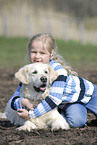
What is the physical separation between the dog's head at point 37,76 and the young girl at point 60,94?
0.16m

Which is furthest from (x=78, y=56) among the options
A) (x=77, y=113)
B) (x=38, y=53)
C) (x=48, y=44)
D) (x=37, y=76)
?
(x=37, y=76)

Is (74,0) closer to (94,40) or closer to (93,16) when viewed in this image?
(93,16)

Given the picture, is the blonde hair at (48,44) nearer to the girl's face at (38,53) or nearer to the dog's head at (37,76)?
the girl's face at (38,53)

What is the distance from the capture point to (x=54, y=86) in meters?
4.29

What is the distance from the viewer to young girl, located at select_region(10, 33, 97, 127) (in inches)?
166

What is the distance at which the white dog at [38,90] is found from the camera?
13.5 ft

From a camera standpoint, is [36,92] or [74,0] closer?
[36,92]

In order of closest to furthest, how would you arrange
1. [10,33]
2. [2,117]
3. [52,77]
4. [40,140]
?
[40,140], [52,77], [2,117], [10,33]

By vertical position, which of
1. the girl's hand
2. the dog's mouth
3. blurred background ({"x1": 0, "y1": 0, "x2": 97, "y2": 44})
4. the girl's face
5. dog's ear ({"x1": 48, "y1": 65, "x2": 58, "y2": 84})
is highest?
the girl's face

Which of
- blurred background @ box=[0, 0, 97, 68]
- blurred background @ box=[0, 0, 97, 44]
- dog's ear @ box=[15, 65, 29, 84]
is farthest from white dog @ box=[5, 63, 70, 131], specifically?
blurred background @ box=[0, 0, 97, 44]

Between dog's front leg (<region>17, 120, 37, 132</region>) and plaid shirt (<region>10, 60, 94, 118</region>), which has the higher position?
plaid shirt (<region>10, 60, 94, 118</region>)

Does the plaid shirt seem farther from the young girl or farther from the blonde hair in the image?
the blonde hair

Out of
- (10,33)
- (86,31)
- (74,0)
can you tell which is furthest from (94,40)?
(74,0)

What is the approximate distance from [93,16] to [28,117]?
45889 millimetres
